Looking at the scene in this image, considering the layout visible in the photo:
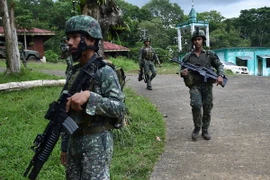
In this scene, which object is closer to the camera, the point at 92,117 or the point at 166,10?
the point at 92,117

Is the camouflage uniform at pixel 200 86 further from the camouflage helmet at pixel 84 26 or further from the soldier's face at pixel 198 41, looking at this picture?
the camouflage helmet at pixel 84 26

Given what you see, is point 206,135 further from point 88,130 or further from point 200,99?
point 88,130

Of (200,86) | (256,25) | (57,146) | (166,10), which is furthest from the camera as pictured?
(166,10)

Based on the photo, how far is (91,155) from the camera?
2330 mm

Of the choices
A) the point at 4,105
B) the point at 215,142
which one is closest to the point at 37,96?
the point at 4,105

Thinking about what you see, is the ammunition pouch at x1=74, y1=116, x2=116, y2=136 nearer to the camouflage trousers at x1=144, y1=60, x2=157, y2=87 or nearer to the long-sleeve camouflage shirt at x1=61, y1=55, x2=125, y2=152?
the long-sleeve camouflage shirt at x1=61, y1=55, x2=125, y2=152

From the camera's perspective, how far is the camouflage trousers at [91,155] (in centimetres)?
233

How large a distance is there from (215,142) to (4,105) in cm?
483

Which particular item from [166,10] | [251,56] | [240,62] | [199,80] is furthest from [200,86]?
[166,10]

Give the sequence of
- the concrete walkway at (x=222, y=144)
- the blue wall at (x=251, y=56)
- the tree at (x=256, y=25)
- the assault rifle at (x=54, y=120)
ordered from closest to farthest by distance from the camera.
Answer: the assault rifle at (x=54, y=120)
the concrete walkway at (x=222, y=144)
the blue wall at (x=251, y=56)
the tree at (x=256, y=25)

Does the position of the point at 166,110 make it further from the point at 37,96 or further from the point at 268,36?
the point at 268,36

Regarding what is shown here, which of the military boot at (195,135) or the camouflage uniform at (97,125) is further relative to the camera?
the military boot at (195,135)

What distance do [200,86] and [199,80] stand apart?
110 millimetres

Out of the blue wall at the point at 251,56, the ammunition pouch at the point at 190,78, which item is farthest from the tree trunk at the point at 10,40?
the blue wall at the point at 251,56
